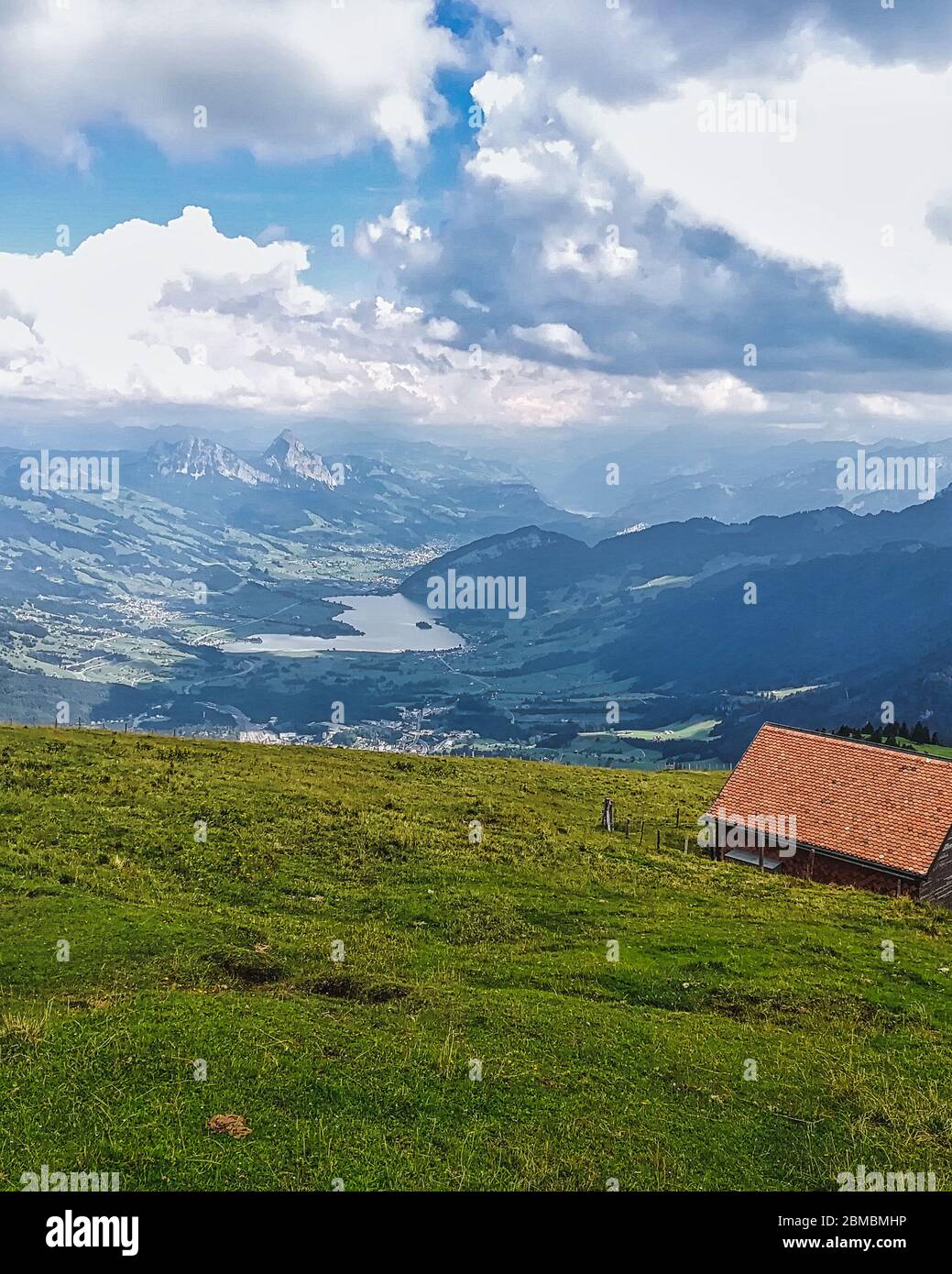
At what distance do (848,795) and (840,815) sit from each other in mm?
1495

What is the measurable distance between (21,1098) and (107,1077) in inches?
53.5

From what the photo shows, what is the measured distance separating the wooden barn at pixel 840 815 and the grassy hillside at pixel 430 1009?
11.2 feet

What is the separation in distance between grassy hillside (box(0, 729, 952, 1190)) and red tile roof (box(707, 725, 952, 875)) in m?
4.27

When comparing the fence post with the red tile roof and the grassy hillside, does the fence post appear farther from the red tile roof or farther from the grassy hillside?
the grassy hillside

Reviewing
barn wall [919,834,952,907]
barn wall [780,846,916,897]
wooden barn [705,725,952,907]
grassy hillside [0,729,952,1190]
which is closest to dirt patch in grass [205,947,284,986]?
grassy hillside [0,729,952,1190]

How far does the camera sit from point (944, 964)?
2738 cm

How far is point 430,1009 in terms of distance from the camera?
19375mm

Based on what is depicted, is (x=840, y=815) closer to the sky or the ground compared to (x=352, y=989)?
closer to the ground

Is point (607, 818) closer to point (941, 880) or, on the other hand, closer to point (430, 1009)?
point (941, 880)

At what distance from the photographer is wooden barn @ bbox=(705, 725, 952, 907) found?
4072cm

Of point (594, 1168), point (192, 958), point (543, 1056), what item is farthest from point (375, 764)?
point (594, 1168)

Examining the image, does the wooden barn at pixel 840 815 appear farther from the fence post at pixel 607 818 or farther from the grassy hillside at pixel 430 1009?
the fence post at pixel 607 818

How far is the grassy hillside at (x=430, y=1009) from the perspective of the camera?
13.8 meters
